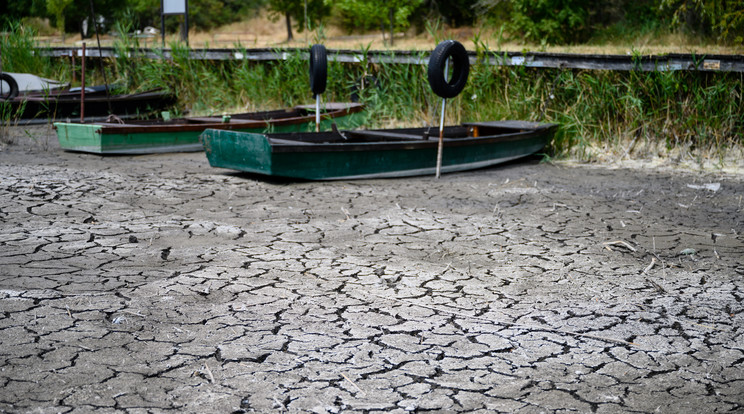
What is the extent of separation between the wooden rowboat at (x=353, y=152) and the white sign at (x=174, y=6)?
8.44 meters

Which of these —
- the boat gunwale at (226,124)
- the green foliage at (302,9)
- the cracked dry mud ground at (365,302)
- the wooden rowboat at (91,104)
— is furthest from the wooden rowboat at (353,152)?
the green foliage at (302,9)

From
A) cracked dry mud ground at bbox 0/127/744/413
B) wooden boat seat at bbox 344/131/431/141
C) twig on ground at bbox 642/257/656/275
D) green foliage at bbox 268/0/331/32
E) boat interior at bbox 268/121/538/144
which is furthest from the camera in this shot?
green foliage at bbox 268/0/331/32

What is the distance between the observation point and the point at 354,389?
295 centimetres

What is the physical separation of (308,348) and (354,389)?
474 millimetres

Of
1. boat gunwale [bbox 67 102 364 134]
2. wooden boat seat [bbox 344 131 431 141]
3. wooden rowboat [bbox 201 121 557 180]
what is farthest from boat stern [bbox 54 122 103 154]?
wooden boat seat [bbox 344 131 431 141]

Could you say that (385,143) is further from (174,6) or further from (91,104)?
(174,6)

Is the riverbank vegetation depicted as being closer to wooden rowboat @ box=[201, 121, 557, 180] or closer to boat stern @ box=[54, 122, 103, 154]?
wooden rowboat @ box=[201, 121, 557, 180]

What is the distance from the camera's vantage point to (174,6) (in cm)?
1586

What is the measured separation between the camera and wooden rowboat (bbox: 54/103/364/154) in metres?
9.41

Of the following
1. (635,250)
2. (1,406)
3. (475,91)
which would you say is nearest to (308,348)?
(1,406)

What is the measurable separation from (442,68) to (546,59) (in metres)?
2.97

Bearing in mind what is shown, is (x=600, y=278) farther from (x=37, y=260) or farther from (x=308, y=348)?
(x=37, y=260)

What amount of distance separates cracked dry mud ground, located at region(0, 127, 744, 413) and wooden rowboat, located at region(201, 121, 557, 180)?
1.92 ft

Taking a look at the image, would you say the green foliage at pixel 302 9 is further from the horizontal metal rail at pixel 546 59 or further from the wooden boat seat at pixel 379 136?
the wooden boat seat at pixel 379 136
